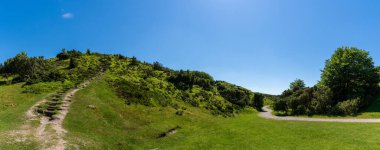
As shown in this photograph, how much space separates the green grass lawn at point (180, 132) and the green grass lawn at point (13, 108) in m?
5.55

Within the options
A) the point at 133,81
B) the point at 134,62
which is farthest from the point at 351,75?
the point at 134,62

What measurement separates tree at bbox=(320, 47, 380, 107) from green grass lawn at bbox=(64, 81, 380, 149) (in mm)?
28021

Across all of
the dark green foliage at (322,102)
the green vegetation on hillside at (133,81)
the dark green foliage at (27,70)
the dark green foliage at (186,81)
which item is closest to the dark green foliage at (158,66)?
the green vegetation on hillside at (133,81)

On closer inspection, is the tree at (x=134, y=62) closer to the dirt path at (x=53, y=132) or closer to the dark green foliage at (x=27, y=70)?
the dark green foliage at (x=27, y=70)

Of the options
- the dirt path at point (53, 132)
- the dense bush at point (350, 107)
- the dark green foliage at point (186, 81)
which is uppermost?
the dark green foliage at point (186, 81)

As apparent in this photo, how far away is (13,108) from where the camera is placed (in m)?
37.5

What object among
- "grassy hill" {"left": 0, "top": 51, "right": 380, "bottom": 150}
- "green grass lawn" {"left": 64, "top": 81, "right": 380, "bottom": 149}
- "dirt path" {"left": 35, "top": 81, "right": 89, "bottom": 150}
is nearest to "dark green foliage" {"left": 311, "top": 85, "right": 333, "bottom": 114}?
"grassy hill" {"left": 0, "top": 51, "right": 380, "bottom": 150}

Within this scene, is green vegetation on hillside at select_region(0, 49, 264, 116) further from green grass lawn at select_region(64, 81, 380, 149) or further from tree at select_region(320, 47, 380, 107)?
tree at select_region(320, 47, 380, 107)

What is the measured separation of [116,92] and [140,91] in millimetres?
6120

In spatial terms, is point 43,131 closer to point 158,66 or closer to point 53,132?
point 53,132

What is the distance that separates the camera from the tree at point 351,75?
6638 cm

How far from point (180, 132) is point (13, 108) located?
24.6 metres

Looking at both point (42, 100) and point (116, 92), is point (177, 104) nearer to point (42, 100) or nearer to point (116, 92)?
point (116, 92)

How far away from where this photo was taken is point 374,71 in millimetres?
68438
